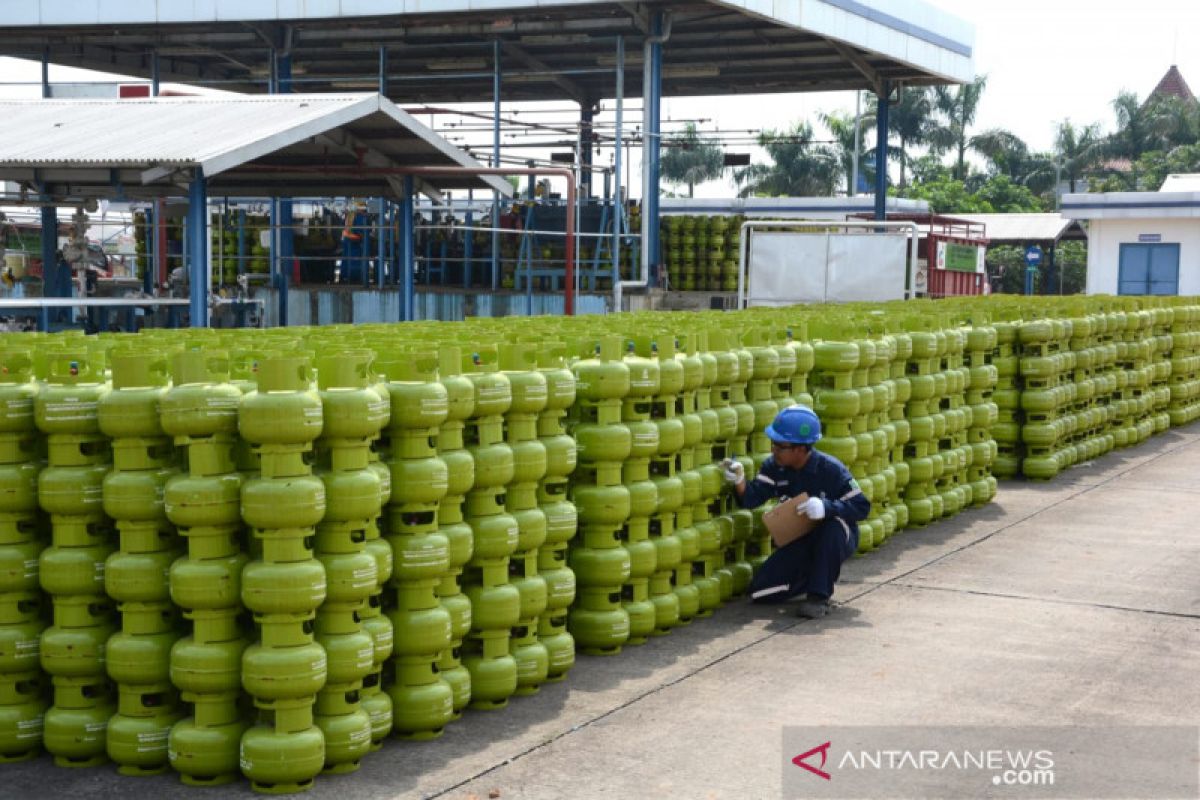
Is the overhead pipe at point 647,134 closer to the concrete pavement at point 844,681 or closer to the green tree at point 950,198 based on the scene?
the concrete pavement at point 844,681

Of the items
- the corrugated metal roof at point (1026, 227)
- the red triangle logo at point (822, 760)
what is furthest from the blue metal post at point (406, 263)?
the corrugated metal roof at point (1026, 227)

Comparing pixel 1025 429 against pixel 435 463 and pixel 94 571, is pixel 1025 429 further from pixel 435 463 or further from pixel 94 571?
pixel 94 571

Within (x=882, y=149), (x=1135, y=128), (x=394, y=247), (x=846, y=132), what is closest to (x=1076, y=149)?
(x=1135, y=128)

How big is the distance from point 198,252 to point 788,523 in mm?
10094

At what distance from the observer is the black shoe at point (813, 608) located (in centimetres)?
884

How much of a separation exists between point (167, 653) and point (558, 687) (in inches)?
84.8

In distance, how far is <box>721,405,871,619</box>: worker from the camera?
8.83 m

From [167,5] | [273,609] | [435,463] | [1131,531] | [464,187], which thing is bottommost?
[1131,531]

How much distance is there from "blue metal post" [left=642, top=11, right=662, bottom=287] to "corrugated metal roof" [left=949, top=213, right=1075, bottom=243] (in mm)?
25637

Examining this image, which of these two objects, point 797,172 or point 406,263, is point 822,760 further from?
point 797,172

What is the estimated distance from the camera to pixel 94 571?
19.7ft

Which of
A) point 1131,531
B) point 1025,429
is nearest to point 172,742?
point 1131,531

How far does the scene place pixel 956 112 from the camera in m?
76.6

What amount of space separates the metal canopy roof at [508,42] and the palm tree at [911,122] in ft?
129
